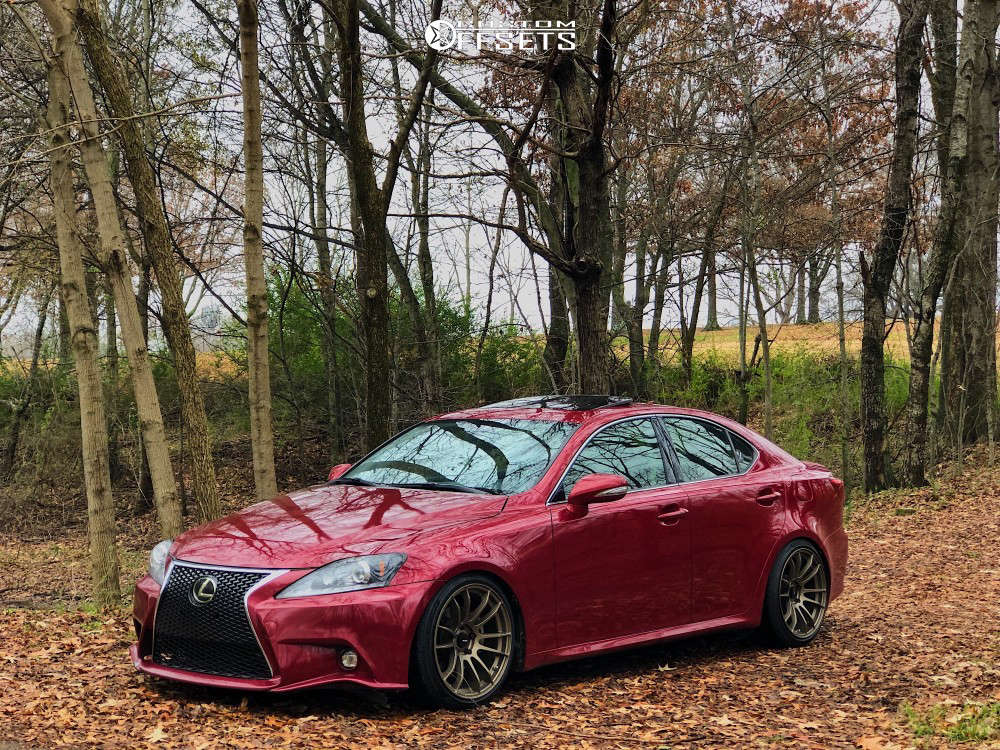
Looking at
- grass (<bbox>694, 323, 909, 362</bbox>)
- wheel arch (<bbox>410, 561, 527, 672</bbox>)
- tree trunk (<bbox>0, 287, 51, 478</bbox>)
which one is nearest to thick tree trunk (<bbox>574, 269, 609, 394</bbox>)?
wheel arch (<bbox>410, 561, 527, 672</bbox>)

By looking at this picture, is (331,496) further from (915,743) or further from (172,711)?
(915,743)

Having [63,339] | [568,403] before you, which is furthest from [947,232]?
[63,339]

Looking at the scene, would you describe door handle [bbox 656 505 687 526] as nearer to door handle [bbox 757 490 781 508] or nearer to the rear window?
the rear window

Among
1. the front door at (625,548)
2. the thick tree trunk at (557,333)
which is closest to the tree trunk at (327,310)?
the thick tree trunk at (557,333)

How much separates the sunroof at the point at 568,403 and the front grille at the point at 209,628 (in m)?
2.38

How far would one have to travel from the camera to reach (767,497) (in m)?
7.50

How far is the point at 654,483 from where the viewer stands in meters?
6.91

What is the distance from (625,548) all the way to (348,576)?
76.2 inches

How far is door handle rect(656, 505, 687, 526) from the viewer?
22.1 feet

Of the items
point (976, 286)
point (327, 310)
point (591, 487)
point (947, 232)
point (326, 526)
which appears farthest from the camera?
point (327, 310)

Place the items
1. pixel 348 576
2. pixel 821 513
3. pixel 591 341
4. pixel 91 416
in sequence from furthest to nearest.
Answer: pixel 591 341 < pixel 91 416 < pixel 821 513 < pixel 348 576

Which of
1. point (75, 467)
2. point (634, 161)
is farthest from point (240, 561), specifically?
point (75, 467)

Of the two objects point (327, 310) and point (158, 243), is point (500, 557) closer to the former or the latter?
point (158, 243)

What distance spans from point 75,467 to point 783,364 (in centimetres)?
1721
